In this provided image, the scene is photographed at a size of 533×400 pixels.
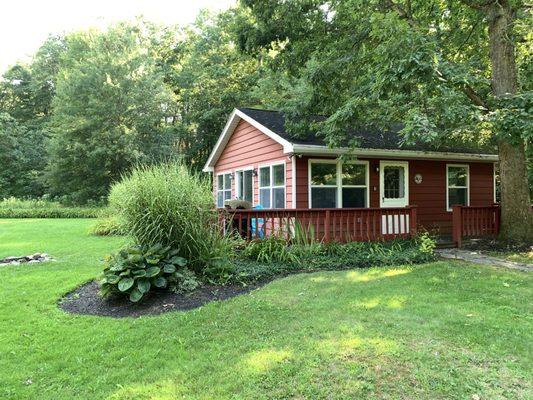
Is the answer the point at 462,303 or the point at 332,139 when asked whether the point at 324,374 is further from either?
the point at 332,139

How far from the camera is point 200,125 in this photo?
989 inches

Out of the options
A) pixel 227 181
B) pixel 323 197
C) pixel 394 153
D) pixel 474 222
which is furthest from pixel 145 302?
pixel 227 181

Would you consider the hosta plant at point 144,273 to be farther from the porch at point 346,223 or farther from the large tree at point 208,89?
the large tree at point 208,89

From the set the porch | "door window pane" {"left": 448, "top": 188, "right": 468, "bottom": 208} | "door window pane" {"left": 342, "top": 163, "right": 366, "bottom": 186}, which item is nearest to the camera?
the porch

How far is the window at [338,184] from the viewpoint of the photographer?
31.1ft

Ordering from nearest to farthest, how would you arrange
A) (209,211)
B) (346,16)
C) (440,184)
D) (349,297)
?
(349,297), (209,211), (346,16), (440,184)

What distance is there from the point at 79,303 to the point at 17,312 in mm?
653

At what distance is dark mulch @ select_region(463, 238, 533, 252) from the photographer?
7.87m

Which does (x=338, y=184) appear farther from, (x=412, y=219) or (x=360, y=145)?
(x=412, y=219)

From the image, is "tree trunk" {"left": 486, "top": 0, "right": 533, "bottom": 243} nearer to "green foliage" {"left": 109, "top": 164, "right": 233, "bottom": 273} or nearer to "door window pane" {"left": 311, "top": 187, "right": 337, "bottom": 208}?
"door window pane" {"left": 311, "top": 187, "right": 337, "bottom": 208}

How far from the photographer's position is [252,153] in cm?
1161

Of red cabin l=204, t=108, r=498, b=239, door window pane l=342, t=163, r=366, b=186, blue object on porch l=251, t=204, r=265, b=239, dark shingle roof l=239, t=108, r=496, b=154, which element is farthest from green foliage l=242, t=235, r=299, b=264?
door window pane l=342, t=163, r=366, b=186

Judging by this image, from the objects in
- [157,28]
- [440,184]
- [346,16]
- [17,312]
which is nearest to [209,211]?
[17,312]

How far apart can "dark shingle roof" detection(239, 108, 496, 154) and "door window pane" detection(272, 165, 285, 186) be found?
926 millimetres
